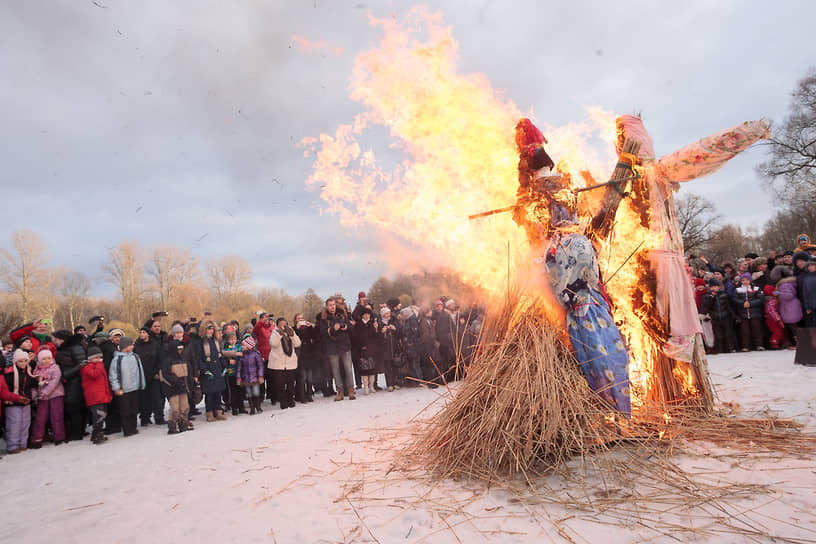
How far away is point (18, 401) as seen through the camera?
671cm

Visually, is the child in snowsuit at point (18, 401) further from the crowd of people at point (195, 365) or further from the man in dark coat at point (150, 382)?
the man in dark coat at point (150, 382)

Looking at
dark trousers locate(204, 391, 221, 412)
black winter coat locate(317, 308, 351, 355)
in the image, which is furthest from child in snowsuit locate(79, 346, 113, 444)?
black winter coat locate(317, 308, 351, 355)

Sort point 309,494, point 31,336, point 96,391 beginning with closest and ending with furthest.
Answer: point 309,494 → point 96,391 → point 31,336

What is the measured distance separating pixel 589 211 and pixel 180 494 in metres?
4.24

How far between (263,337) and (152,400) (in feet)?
7.53

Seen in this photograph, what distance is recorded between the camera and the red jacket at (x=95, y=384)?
23.2 feet

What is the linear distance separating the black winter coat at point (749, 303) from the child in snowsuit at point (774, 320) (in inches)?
5.2

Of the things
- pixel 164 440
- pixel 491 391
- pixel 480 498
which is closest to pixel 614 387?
pixel 491 391

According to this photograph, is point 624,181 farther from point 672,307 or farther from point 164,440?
point 164,440

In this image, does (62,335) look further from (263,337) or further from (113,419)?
(263,337)

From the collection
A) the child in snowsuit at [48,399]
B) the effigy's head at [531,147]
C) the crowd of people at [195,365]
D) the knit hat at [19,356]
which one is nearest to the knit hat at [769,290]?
the crowd of people at [195,365]

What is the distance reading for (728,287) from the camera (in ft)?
33.0

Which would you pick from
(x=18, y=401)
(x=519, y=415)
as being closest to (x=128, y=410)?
(x=18, y=401)

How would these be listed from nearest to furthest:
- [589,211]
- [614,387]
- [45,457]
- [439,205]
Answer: [614,387] → [589,211] → [439,205] → [45,457]
